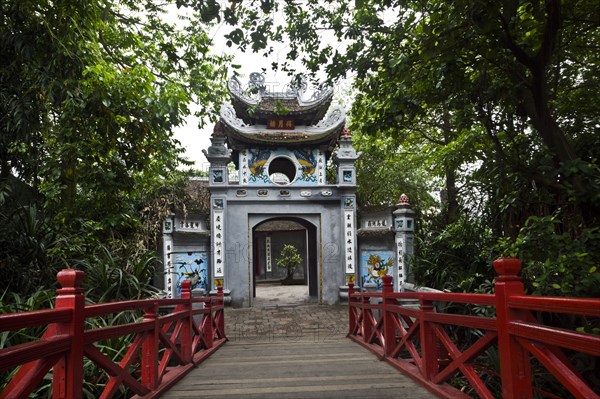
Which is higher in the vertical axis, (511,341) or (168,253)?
(168,253)

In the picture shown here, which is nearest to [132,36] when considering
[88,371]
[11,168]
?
[11,168]

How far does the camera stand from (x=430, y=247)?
32.2 ft

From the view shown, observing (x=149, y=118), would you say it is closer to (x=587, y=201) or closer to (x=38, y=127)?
(x=38, y=127)

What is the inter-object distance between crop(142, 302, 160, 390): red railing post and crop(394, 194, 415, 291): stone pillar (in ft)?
25.8

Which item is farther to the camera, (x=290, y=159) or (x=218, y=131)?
→ (x=290, y=159)

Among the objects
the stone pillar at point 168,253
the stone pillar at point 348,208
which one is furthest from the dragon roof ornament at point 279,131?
the stone pillar at point 168,253

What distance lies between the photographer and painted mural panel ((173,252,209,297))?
33.3 ft

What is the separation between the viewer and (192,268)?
10492mm

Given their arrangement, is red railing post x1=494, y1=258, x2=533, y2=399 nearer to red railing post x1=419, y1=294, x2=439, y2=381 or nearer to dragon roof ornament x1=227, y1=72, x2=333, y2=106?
red railing post x1=419, y1=294, x2=439, y2=381

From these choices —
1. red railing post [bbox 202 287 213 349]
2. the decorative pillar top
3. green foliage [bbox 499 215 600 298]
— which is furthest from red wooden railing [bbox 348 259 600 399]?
the decorative pillar top

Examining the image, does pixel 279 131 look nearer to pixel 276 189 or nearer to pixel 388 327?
pixel 276 189

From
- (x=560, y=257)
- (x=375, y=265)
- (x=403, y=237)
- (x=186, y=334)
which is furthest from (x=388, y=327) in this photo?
(x=375, y=265)

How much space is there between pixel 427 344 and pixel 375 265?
7815 mm

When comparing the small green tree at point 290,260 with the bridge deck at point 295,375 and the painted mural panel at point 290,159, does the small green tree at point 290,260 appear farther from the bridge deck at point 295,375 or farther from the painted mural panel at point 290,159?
the bridge deck at point 295,375
